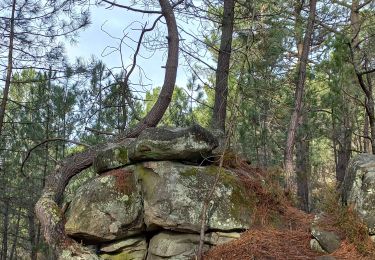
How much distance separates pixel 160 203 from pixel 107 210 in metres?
0.76

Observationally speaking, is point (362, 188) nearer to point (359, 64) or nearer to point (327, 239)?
point (327, 239)

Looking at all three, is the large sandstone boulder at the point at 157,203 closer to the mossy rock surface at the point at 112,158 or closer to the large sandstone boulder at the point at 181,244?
the large sandstone boulder at the point at 181,244

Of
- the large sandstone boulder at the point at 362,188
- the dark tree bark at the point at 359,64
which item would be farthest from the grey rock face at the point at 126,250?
the dark tree bark at the point at 359,64

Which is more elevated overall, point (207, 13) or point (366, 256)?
point (207, 13)

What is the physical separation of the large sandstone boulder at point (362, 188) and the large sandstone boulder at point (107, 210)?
2.71m

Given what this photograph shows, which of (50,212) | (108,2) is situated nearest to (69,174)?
(50,212)

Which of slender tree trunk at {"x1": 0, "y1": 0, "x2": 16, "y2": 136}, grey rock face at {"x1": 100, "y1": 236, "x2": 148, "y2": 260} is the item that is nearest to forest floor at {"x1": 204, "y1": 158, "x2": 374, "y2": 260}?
grey rock face at {"x1": 100, "y1": 236, "x2": 148, "y2": 260}

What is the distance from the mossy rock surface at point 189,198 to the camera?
5.10m

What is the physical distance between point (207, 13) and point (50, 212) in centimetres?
528

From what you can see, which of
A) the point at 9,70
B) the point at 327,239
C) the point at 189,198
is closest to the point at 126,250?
the point at 189,198

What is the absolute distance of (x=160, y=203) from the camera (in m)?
5.19

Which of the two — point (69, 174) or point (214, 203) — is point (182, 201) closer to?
point (214, 203)

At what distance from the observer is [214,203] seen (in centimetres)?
522

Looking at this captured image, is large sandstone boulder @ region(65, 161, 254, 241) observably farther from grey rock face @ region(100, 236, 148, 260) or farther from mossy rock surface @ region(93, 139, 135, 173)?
mossy rock surface @ region(93, 139, 135, 173)
